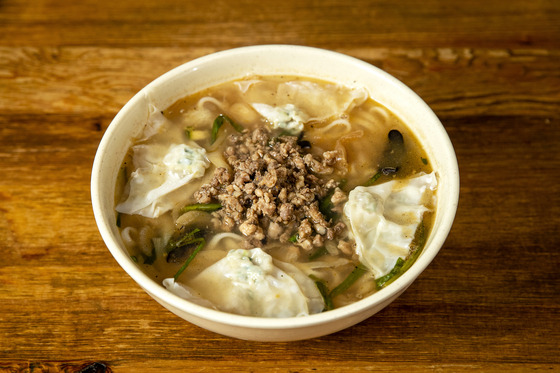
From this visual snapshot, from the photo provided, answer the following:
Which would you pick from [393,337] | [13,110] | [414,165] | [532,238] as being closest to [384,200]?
[414,165]

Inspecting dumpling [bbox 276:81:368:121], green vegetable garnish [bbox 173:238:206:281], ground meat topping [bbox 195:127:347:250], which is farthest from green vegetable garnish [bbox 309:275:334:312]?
dumpling [bbox 276:81:368:121]

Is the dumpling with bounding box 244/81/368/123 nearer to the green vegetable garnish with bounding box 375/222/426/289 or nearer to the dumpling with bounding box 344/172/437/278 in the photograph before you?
the dumpling with bounding box 344/172/437/278

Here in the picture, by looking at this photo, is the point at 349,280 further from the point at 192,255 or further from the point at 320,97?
the point at 320,97

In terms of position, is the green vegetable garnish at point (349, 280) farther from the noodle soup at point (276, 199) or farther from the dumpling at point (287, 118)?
the dumpling at point (287, 118)

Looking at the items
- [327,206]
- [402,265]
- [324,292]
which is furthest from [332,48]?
[324,292]

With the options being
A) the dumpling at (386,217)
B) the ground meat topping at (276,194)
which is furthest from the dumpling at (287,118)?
the dumpling at (386,217)

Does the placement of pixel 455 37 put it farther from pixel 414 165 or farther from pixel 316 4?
pixel 414 165
